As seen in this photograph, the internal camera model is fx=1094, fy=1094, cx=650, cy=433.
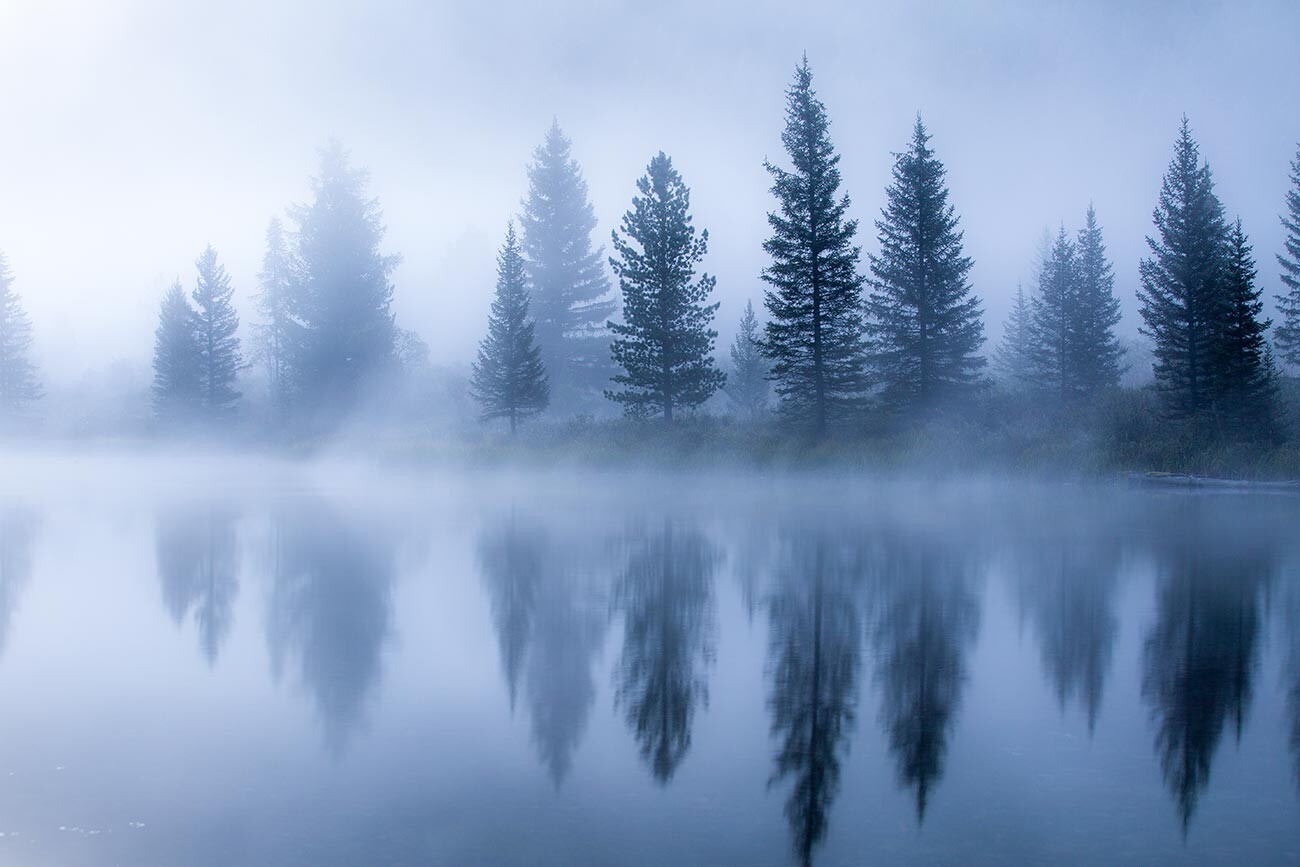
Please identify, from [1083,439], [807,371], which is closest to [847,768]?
[1083,439]

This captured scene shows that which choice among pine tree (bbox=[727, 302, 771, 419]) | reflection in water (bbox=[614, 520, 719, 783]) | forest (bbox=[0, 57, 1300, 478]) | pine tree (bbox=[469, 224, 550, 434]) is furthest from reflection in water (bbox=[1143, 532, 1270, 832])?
pine tree (bbox=[727, 302, 771, 419])

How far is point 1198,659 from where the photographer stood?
29.0 ft

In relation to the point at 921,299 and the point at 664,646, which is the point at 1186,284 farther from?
the point at 664,646

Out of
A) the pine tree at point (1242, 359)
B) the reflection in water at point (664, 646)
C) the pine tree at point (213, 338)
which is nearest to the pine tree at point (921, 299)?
the pine tree at point (1242, 359)

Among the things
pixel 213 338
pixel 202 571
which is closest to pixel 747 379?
pixel 213 338

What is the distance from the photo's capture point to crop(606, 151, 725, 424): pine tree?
142 ft

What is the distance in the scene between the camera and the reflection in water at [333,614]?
7949 millimetres

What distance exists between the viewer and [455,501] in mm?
27312

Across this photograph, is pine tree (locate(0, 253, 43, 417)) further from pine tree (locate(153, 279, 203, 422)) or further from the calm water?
the calm water

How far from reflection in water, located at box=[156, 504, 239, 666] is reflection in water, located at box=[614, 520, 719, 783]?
12.1 ft

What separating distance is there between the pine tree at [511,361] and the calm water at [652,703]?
30385 mm

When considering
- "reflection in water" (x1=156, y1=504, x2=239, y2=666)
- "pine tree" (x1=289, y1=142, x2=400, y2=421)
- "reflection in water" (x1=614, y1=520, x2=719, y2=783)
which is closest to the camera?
"reflection in water" (x1=614, y1=520, x2=719, y2=783)

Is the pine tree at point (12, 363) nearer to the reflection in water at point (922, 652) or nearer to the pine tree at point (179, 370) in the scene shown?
the pine tree at point (179, 370)

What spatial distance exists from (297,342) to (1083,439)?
3750 centimetres
